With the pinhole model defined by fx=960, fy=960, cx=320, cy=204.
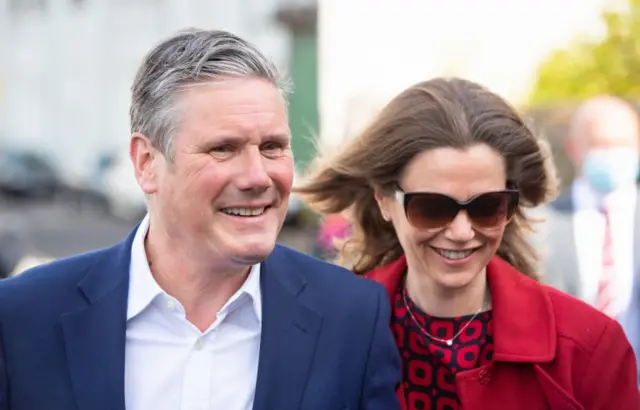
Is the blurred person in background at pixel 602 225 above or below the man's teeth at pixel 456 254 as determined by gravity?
below

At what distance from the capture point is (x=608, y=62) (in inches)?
1158

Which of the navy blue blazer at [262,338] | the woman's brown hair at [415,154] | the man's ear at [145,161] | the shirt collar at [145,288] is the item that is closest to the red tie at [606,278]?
the woman's brown hair at [415,154]

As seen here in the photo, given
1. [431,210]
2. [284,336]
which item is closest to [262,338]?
[284,336]

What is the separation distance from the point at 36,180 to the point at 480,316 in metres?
30.2

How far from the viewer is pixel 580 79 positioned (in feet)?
103

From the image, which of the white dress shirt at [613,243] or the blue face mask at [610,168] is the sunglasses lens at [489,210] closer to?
the white dress shirt at [613,243]

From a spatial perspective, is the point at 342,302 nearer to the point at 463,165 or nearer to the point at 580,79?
the point at 463,165

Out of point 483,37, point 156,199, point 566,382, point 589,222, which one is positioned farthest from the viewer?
point 483,37

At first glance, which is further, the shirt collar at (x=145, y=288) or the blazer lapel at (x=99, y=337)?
the shirt collar at (x=145, y=288)

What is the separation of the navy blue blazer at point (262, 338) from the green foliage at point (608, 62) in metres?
25.2

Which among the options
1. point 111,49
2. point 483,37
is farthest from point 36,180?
point 483,37

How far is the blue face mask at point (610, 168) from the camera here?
548cm

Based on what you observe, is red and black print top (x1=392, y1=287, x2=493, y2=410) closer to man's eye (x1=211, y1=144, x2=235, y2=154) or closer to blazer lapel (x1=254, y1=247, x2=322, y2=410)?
blazer lapel (x1=254, y1=247, x2=322, y2=410)

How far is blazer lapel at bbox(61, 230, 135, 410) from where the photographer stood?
2.28m
